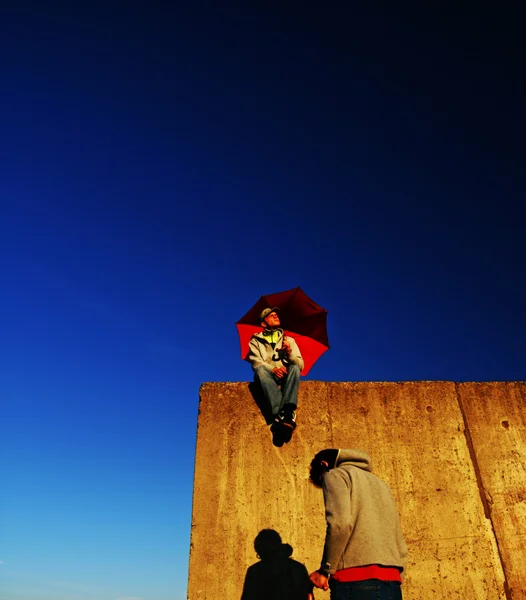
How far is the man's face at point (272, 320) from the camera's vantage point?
209 inches

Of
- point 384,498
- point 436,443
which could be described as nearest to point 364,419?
point 436,443

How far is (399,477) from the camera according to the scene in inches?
162

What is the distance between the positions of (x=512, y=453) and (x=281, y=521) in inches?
88.1

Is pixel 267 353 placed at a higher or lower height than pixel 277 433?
higher

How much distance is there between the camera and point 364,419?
4402 mm

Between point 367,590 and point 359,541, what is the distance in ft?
0.75

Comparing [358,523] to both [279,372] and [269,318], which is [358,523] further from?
[269,318]

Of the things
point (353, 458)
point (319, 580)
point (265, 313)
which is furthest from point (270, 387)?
point (319, 580)

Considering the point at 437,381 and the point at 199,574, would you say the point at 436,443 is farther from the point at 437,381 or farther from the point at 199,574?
the point at 199,574

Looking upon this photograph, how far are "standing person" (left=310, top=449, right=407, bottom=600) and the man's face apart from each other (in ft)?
8.48

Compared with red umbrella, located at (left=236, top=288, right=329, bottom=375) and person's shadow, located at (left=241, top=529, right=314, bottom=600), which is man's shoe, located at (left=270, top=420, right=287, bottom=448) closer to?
person's shadow, located at (left=241, top=529, right=314, bottom=600)

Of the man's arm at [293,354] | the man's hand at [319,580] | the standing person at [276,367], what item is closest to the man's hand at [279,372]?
the standing person at [276,367]

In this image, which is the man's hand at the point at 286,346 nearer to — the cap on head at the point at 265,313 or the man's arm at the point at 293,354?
the man's arm at the point at 293,354

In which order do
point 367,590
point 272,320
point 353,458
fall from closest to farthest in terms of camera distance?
1. point 367,590
2. point 353,458
3. point 272,320
